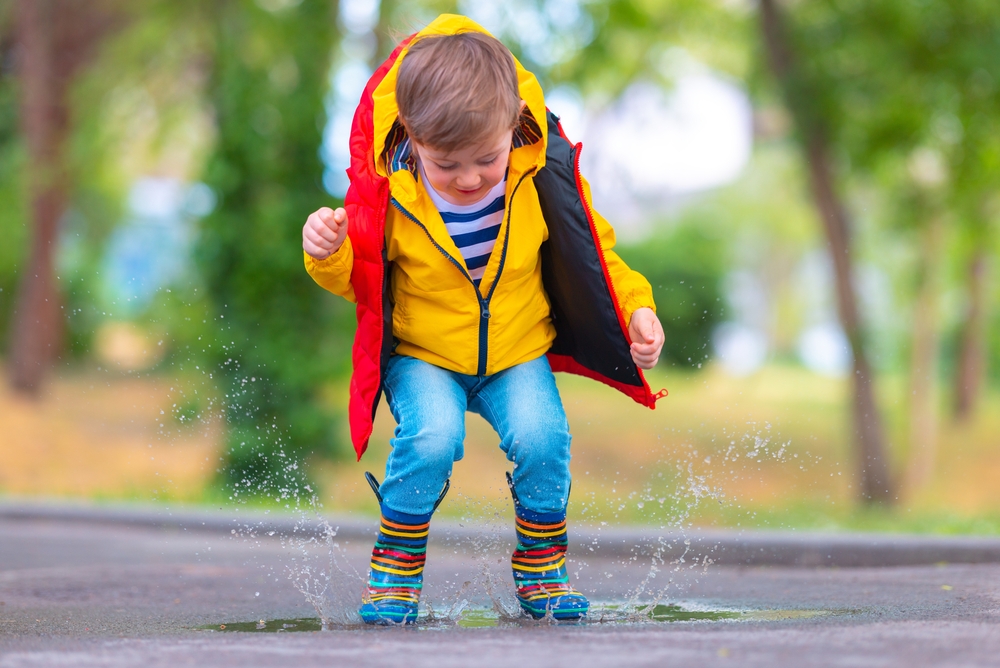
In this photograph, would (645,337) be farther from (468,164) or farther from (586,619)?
(586,619)

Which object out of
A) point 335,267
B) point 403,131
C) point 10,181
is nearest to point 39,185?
point 10,181

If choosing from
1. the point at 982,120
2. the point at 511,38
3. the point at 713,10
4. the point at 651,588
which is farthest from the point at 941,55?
the point at 651,588

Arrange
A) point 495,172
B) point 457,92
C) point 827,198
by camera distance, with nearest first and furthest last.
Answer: point 457,92 → point 495,172 → point 827,198

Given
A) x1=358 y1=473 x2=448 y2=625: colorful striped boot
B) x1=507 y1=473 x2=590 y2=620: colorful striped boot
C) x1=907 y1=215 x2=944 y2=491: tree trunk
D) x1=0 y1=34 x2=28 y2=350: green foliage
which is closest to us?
x1=358 y1=473 x2=448 y2=625: colorful striped boot

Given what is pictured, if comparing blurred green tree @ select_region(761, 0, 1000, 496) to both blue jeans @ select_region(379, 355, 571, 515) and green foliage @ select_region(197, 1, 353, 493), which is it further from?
blue jeans @ select_region(379, 355, 571, 515)

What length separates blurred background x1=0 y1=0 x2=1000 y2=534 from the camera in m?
8.91

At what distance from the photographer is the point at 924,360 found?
45.7ft

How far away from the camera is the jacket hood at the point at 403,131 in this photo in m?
3.02

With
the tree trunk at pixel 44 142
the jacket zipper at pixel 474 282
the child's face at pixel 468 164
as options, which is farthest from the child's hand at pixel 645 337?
the tree trunk at pixel 44 142

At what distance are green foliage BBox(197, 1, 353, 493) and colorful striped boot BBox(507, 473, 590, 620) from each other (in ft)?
19.4

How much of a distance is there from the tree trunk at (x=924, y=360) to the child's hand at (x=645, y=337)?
33.4 feet

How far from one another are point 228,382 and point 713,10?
6.91 m

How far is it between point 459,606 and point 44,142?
11.5m

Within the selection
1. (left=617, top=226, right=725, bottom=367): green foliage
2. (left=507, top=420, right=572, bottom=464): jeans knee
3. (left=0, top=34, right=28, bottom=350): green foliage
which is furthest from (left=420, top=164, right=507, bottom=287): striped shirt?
(left=617, top=226, right=725, bottom=367): green foliage
